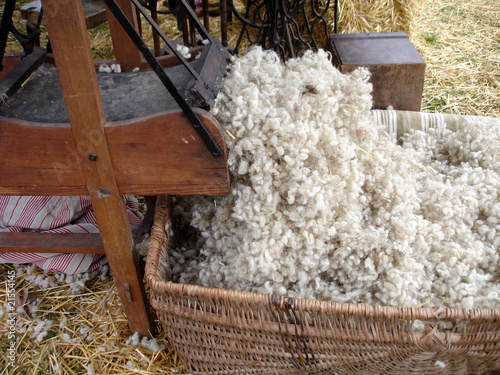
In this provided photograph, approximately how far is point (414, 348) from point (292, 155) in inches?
22.1

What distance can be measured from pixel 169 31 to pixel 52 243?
2.91m

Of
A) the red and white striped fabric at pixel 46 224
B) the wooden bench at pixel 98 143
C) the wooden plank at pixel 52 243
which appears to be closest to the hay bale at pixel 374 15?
the wooden bench at pixel 98 143

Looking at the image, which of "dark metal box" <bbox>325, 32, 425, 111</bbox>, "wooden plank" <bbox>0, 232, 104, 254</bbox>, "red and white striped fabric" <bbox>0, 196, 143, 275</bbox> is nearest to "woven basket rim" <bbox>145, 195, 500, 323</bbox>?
"wooden plank" <bbox>0, 232, 104, 254</bbox>

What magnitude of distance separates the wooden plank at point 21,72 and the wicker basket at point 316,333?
1.90 feet

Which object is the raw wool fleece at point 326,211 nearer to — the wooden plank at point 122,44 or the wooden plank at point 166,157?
the wooden plank at point 166,157

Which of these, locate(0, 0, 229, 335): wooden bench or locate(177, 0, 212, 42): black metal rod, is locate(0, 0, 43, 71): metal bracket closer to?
locate(0, 0, 229, 335): wooden bench

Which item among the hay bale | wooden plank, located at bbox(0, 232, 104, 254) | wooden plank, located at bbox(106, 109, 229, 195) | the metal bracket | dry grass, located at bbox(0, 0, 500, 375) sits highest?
the metal bracket

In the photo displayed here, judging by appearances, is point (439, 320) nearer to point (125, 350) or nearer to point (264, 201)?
point (264, 201)

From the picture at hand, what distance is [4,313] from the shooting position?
1.40 meters

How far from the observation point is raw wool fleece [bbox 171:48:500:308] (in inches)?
42.1

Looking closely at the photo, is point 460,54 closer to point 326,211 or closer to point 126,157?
point 326,211

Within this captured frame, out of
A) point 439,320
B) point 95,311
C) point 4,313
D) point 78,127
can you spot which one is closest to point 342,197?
point 439,320

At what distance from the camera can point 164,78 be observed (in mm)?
914

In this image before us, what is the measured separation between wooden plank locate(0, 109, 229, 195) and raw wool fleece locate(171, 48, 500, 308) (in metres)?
0.10
